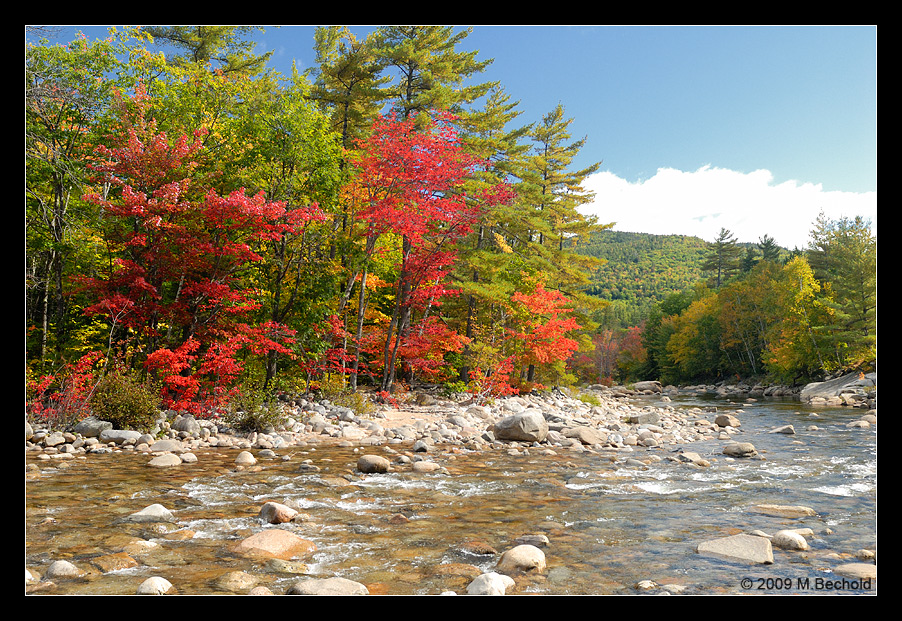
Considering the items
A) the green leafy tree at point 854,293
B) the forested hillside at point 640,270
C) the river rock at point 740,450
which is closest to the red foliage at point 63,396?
the river rock at point 740,450

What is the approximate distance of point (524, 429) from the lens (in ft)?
35.4

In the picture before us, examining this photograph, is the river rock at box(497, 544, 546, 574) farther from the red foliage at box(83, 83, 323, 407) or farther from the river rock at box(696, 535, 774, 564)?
the red foliage at box(83, 83, 323, 407)

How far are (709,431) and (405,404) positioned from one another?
8.33m

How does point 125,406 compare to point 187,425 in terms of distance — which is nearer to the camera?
point 125,406

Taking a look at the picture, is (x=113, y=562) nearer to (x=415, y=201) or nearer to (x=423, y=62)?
(x=415, y=201)

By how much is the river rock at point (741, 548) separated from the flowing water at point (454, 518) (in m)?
0.10

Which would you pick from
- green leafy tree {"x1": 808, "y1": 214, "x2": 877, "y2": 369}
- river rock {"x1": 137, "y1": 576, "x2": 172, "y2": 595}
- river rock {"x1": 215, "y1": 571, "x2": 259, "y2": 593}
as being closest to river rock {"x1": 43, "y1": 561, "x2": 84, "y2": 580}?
river rock {"x1": 137, "y1": 576, "x2": 172, "y2": 595}

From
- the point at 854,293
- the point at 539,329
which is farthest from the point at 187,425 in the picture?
the point at 854,293

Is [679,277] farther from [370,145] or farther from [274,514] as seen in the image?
[274,514]

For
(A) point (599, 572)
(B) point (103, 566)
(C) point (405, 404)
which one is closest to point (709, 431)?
(C) point (405, 404)

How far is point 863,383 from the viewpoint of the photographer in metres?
26.0

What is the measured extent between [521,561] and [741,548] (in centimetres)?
189

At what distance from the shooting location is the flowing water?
12.5ft

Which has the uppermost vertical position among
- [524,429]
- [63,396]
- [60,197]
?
[60,197]
